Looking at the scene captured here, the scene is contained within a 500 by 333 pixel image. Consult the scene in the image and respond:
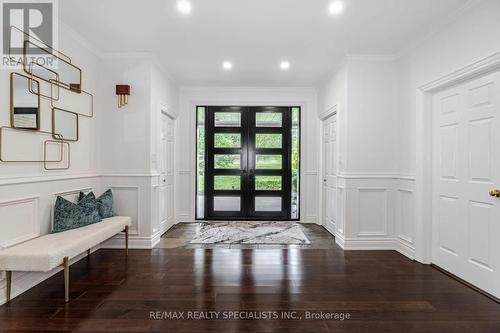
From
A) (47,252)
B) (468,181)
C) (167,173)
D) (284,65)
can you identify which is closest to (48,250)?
(47,252)

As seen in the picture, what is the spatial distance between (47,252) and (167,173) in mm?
2747

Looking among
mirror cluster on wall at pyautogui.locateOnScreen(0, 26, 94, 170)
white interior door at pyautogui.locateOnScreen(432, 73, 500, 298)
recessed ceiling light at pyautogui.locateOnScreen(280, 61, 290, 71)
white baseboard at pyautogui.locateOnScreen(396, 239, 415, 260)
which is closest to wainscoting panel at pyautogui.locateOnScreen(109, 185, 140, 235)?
mirror cluster on wall at pyautogui.locateOnScreen(0, 26, 94, 170)

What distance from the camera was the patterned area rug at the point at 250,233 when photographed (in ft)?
13.9

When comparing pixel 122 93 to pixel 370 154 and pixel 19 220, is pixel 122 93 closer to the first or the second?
pixel 19 220

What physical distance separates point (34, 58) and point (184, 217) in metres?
3.64

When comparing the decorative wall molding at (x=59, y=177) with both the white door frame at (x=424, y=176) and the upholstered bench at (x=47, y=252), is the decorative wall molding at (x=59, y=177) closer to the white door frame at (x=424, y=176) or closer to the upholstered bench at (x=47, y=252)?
the upholstered bench at (x=47, y=252)

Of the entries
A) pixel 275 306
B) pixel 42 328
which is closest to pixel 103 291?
pixel 42 328

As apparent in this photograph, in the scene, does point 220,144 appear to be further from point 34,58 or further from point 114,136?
point 34,58

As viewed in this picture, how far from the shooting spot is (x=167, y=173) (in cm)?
494

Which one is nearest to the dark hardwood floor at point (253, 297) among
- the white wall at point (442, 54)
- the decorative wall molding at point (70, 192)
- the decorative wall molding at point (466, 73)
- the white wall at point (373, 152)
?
the white wall at point (373, 152)

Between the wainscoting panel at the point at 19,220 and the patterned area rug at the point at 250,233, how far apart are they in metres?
2.03

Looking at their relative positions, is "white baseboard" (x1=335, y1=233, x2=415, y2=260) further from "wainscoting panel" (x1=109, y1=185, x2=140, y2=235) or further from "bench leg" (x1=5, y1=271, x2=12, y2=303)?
"bench leg" (x1=5, y1=271, x2=12, y2=303)

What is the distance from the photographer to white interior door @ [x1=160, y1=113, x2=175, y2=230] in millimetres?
4635

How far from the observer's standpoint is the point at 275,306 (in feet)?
7.64
